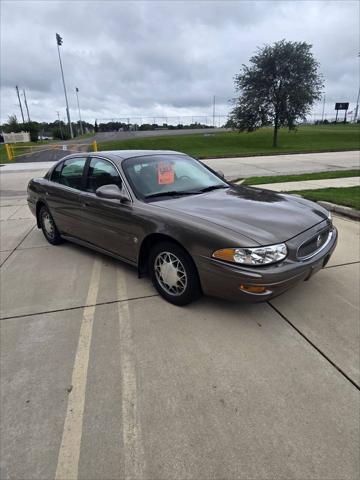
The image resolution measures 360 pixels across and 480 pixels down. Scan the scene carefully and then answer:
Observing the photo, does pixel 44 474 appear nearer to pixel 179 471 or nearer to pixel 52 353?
pixel 179 471

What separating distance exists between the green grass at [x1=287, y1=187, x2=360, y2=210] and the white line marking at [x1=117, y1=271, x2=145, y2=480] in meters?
5.25

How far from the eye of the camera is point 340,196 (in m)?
7.27

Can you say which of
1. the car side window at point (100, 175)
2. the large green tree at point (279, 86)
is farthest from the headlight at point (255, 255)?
the large green tree at point (279, 86)

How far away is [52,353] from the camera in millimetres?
2648

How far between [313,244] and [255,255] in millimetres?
758

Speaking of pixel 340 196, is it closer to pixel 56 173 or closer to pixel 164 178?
pixel 164 178

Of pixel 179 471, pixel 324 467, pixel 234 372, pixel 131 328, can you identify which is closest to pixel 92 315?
pixel 131 328

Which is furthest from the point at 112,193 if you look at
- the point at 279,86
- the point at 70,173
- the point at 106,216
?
the point at 279,86

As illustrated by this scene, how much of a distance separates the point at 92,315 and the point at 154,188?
4.87 feet

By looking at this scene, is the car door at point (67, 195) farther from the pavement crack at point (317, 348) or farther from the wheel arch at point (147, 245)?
the pavement crack at point (317, 348)

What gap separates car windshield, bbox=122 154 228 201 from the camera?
11.8 feet

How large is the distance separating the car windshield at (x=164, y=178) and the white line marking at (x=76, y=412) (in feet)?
4.69

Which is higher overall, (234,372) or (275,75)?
(275,75)

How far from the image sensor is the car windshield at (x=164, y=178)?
360 cm
